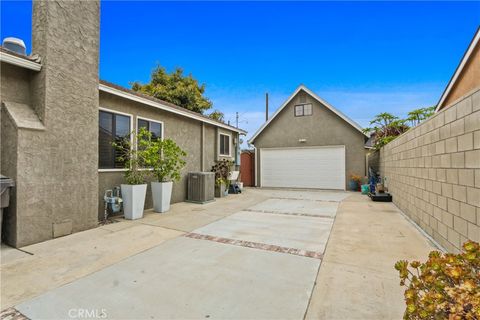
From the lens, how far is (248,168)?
48.4 ft

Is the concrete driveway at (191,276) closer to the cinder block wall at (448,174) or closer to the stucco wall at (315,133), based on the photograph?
the cinder block wall at (448,174)

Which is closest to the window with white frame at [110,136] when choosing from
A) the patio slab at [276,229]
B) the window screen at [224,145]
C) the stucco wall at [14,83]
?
the stucco wall at [14,83]

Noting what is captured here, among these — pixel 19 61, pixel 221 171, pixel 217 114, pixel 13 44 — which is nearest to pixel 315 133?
pixel 221 171

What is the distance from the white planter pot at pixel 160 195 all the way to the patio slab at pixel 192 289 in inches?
125

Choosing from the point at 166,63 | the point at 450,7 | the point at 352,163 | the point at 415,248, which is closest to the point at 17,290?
the point at 415,248

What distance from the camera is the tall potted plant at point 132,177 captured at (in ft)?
18.9

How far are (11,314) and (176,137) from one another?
666cm

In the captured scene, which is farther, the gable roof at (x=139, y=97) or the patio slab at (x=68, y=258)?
the gable roof at (x=139, y=97)

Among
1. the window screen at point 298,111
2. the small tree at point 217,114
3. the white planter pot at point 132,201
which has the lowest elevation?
the white planter pot at point 132,201

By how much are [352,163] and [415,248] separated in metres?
9.00

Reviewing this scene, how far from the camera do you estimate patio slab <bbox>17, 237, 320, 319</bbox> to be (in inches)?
84.0

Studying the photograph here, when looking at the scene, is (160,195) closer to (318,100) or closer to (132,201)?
(132,201)

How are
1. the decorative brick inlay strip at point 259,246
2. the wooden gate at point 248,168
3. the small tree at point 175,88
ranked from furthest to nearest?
1. the small tree at point 175,88
2. the wooden gate at point 248,168
3. the decorative brick inlay strip at point 259,246

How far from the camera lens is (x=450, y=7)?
7109 mm
